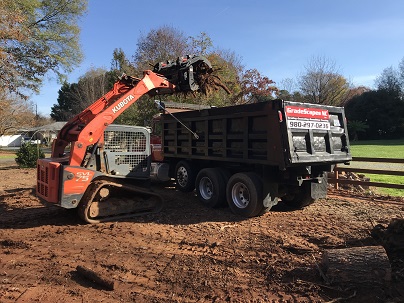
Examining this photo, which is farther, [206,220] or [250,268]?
[206,220]

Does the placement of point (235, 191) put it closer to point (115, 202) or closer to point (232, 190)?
point (232, 190)

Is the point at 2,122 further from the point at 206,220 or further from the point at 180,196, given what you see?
the point at 206,220

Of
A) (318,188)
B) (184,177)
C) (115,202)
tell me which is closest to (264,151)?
(318,188)

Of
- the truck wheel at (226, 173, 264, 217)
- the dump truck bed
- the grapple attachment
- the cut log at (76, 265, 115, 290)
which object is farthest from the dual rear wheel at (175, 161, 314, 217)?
the cut log at (76, 265, 115, 290)

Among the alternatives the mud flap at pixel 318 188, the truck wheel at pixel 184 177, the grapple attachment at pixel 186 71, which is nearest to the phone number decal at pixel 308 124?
the mud flap at pixel 318 188

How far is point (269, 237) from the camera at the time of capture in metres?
6.20

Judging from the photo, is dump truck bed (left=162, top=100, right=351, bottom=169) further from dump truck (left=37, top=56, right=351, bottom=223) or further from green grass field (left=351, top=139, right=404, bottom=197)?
green grass field (left=351, top=139, right=404, bottom=197)

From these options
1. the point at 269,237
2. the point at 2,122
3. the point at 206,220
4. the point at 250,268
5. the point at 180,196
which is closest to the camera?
the point at 250,268

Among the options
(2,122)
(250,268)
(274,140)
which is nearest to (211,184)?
(274,140)

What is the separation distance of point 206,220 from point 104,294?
12.2 ft

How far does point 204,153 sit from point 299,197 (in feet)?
8.33

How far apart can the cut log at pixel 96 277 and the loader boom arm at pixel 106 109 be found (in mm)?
2950

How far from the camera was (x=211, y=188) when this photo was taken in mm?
8891

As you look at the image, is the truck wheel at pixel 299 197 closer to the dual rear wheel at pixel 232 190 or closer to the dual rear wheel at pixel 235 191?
the dual rear wheel at pixel 235 191
